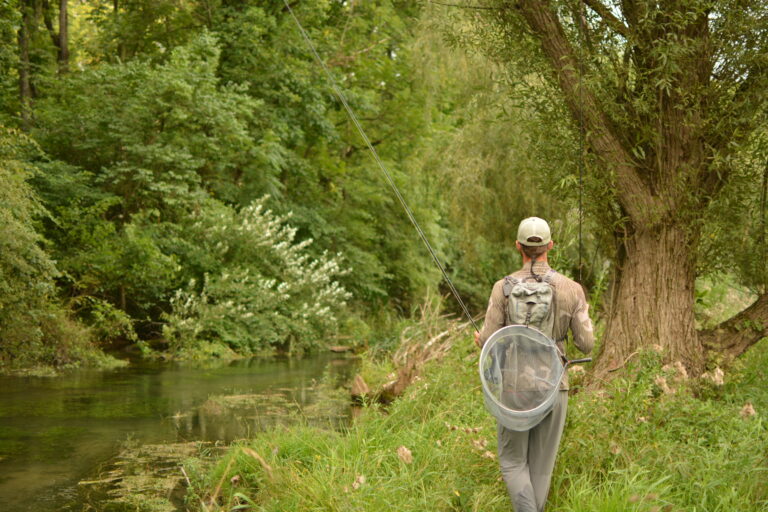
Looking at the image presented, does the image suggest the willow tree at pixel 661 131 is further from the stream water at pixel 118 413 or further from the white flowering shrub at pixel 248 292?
the white flowering shrub at pixel 248 292

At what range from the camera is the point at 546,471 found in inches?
181

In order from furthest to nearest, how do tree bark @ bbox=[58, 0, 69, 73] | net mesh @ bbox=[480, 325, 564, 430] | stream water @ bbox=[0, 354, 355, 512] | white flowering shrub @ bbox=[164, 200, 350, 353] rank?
tree bark @ bbox=[58, 0, 69, 73] < white flowering shrub @ bbox=[164, 200, 350, 353] < stream water @ bbox=[0, 354, 355, 512] < net mesh @ bbox=[480, 325, 564, 430]

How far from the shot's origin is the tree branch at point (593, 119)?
7.56 m

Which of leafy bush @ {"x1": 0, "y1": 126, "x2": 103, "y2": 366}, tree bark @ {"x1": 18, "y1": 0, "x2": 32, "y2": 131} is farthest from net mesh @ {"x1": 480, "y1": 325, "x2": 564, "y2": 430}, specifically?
tree bark @ {"x1": 18, "y1": 0, "x2": 32, "y2": 131}

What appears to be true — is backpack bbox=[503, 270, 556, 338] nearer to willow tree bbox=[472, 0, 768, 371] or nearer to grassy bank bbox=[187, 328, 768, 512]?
grassy bank bbox=[187, 328, 768, 512]

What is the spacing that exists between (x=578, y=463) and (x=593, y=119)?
354 centimetres

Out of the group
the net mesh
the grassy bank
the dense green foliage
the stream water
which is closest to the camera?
the net mesh

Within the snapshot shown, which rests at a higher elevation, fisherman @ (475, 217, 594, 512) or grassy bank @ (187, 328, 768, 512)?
fisherman @ (475, 217, 594, 512)

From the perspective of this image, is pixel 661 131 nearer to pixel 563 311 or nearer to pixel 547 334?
pixel 563 311

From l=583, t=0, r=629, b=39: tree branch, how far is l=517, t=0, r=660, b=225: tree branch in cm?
40

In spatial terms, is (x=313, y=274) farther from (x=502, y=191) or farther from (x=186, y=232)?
(x=502, y=191)

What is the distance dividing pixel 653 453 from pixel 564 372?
3.96 feet

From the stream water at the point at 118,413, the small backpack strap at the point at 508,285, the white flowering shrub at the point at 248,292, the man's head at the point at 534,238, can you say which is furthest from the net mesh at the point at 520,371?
the white flowering shrub at the point at 248,292

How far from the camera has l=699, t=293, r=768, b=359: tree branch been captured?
25.2ft
